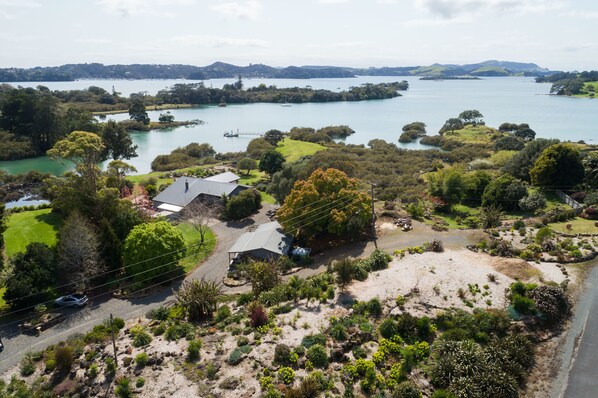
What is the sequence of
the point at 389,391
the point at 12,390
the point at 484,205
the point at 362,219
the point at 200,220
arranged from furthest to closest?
the point at 484,205
the point at 200,220
the point at 362,219
the point at 12,390
the point at 389,391

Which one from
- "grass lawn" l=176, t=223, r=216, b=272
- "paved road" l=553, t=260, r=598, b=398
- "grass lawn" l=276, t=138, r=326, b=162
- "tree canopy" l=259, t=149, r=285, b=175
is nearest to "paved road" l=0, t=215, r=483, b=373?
"grass lawn" l=176, t=223, r=216, b=272

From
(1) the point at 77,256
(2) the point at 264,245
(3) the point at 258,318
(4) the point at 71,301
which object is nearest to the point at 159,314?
(3) the point at 258,318

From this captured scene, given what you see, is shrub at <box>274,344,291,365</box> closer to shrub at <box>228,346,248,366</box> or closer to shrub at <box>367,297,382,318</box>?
shrub at <box>228,346,248,366</box>

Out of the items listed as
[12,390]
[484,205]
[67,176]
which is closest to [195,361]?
[12,390]

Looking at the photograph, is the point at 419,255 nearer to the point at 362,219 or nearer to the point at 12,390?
the point at 362,219

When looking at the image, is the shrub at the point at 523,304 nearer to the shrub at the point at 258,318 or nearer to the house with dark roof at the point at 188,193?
the shrub at the point at 258,318

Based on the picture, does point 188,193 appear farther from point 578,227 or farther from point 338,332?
point 578,227

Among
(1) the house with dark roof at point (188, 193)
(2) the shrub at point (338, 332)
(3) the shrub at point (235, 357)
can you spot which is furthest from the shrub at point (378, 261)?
(1) the house with dark roof at point (188, 193)
